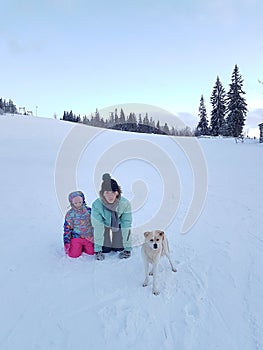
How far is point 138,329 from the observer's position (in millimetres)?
2920

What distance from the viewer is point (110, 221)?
4.77 m

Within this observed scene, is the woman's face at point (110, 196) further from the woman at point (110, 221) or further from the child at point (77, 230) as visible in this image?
the child at point (77, 230)

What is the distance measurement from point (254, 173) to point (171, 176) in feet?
14.2

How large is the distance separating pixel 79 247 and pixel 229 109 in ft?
127

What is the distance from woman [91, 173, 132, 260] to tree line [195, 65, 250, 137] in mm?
37134

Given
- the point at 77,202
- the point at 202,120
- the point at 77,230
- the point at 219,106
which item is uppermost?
the point at 219,106

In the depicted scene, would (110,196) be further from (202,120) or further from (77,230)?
(202,120)

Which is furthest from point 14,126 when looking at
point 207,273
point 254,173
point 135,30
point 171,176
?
point 207,273

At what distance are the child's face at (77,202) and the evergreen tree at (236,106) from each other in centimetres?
3741

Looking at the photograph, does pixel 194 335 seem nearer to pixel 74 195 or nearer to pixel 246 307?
pixel 246 307

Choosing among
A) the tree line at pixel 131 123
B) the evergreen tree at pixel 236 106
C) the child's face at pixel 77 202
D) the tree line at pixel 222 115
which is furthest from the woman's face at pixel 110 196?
the evergreen tree at pixel 236 106

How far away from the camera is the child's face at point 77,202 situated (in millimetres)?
4738

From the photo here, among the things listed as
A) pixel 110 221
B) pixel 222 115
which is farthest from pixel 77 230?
pixel 222 115

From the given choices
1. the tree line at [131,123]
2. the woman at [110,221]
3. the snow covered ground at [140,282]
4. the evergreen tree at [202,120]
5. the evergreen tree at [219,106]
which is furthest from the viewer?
the evergreen tree at [202,120]
